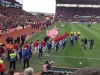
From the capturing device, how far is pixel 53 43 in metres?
22.9

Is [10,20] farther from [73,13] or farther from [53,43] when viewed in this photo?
[73,13]

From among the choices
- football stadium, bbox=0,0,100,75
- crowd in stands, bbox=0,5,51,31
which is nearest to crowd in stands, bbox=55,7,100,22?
football stadium, bbox=0,0,100,75

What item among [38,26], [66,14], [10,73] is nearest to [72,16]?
[66,14]

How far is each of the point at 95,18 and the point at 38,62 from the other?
82.9 meters

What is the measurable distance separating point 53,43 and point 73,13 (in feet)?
260

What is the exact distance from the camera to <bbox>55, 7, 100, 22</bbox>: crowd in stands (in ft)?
316

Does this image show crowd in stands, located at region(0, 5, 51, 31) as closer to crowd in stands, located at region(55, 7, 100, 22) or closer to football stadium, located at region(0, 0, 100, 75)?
football stadium, located at region(0, 0, 100, 75)

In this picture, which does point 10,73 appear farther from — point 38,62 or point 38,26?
point 38,26

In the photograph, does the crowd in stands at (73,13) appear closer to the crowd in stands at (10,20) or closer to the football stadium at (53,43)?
the football stadium at (53,43)

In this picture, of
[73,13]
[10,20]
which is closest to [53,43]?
[10,20]

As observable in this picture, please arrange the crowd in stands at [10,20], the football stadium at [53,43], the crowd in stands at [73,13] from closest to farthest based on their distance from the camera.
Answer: the football stadium at [53,43]
the crowd in stands at [10,20]
the crowd in stands at [73,13]

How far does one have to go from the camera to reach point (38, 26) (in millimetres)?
49594

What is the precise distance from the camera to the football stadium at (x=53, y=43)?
13.2 m

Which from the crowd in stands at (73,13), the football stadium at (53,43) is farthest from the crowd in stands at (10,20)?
the crowd in stands at (73,13)
